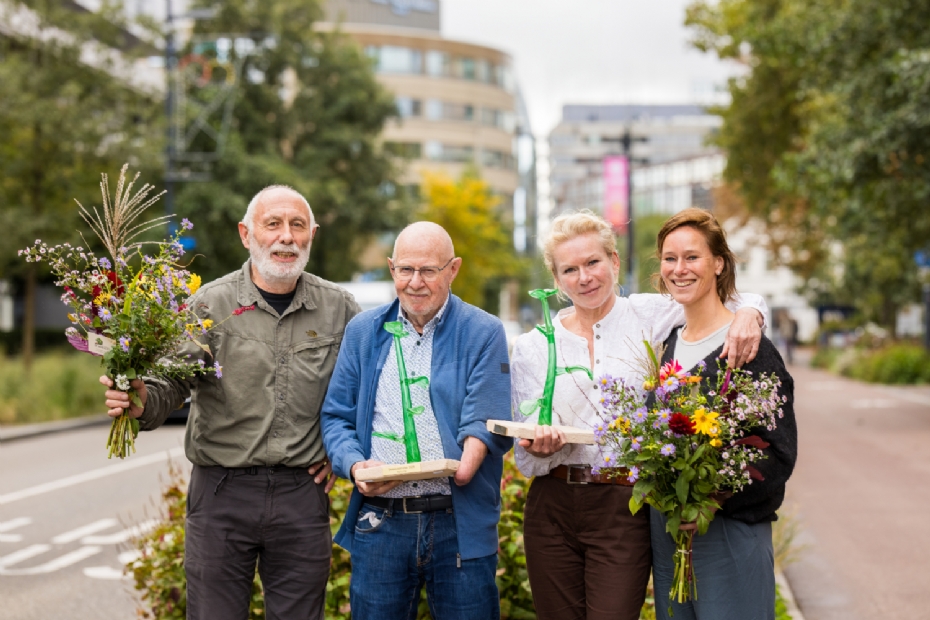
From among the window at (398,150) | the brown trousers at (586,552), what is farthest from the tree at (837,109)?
the brown trousers at (586,552)

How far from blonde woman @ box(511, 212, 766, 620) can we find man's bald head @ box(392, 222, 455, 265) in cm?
42

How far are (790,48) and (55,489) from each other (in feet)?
49.6

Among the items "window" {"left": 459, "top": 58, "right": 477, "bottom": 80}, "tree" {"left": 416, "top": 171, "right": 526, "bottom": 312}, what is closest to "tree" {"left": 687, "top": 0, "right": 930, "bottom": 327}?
"tree" {"left": 416, "top": 171, "right": 526, "bottom": 312}

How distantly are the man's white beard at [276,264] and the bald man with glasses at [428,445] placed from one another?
45cm

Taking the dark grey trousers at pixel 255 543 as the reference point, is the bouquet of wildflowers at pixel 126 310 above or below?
above

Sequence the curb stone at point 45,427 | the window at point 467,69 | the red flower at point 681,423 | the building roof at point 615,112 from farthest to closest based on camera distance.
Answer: the building roof at point 615,112 → the window at point 467,69 → the curb stone at point 45,427 → the red flower at point 681,423

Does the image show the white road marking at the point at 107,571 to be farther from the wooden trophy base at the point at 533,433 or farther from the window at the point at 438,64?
the window at the point at 438,64

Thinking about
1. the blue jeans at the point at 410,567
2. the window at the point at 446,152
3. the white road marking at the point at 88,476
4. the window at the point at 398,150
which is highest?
the window at the point at 446,152

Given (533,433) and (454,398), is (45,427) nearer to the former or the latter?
(454,398)

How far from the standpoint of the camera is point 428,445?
3.76 metres

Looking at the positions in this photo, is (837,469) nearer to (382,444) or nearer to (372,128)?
(382,444)

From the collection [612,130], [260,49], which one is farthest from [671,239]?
[612,130]

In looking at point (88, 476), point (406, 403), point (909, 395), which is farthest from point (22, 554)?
point (909, 395)

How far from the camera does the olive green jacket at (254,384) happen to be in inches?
155
